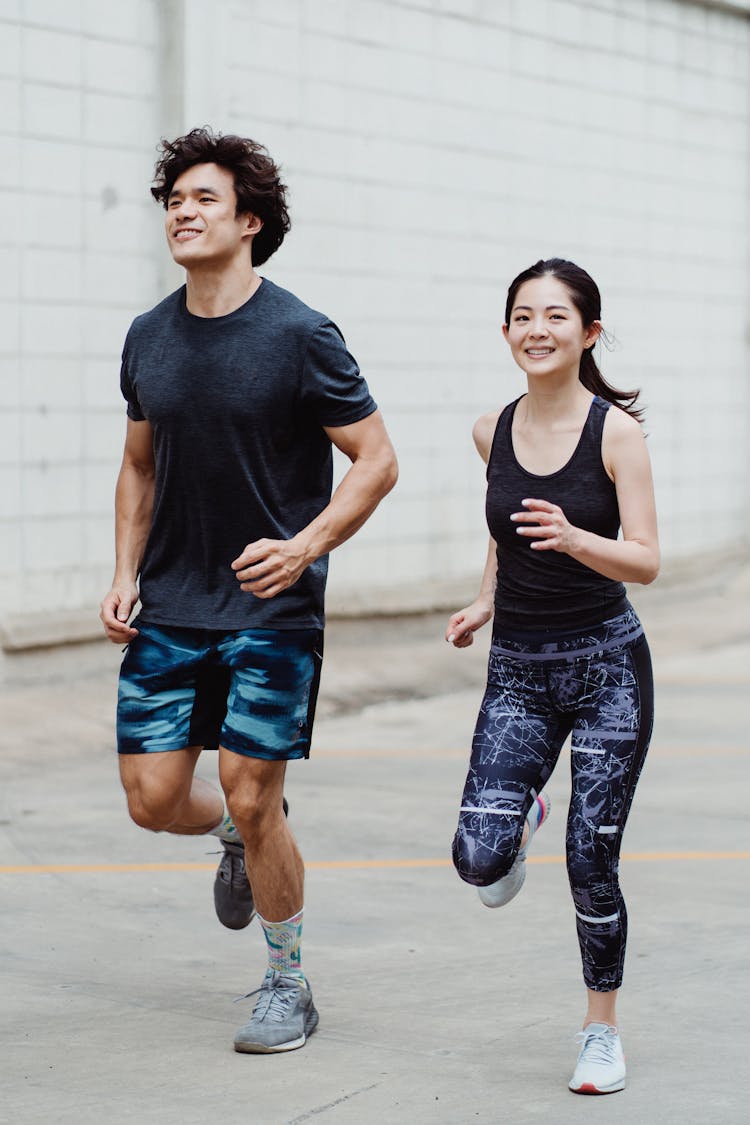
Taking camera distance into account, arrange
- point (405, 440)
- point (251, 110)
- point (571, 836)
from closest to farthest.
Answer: point (571, 836) < point (251, 110) < point (405, 440)

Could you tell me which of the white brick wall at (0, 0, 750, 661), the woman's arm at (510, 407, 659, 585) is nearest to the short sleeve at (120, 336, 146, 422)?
the woman's arm at (510, 407, 659, 585)

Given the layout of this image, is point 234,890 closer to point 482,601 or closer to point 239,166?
point 482,601

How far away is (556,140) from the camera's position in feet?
41.6

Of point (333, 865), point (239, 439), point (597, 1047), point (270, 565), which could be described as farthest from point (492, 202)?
point (597, 1047)

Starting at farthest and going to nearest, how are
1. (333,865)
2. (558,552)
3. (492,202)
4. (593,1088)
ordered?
(492,202), (333,865), (558,552), (593,1088)

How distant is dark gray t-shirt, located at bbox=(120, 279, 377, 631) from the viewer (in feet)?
14.8

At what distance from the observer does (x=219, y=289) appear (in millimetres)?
4652

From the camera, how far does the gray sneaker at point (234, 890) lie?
16.6ft

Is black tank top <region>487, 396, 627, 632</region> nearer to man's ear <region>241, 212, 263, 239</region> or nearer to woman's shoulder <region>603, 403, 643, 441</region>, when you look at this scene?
woman's shoulder <region>603, 403, 643, 441</region>

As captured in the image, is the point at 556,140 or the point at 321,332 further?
the point at 556,140

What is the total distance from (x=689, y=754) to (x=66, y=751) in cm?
292

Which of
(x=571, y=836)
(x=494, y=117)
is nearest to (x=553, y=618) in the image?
(x=571, y=836)

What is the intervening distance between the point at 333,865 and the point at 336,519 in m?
2.31

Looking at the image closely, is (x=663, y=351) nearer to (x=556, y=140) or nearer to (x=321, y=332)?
(x=556, y=140)
